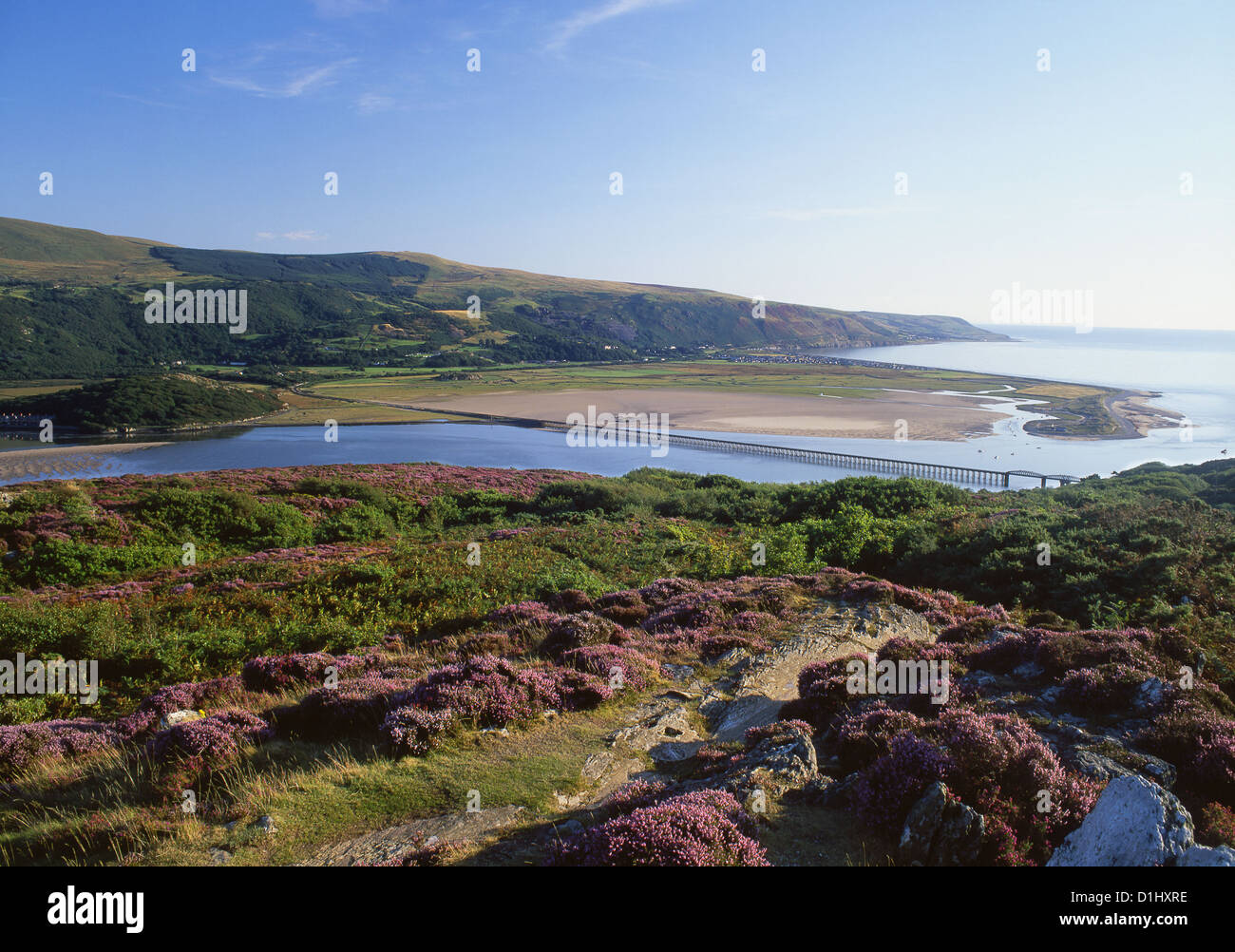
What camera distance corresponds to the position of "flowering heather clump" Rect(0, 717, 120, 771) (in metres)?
7.11

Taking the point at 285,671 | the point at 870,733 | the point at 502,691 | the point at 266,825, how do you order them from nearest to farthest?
the point at 266,825 → the point at 870,733 → the point at 502,691 → the point at 285,671

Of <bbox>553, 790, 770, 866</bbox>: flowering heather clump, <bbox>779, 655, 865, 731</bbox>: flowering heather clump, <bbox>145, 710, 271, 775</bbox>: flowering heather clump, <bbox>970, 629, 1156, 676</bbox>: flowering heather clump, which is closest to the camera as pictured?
<bbox>553, 790, 770, 866</bbox>: flowering heather clump

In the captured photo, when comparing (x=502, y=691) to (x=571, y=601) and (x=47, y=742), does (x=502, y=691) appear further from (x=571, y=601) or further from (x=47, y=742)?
(x=571, y=601)

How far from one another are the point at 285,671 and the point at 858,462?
52.5 m

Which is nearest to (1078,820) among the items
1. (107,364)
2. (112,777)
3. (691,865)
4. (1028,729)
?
(1028,729)

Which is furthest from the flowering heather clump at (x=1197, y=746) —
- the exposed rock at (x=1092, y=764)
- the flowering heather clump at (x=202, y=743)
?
the flowering heather clump at (x=202, y=743)

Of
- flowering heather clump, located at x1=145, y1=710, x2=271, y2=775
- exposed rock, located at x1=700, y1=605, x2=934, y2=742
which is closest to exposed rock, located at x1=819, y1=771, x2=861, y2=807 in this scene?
exposed rock, located at x1=700, y1=605, x2=934, y2=742

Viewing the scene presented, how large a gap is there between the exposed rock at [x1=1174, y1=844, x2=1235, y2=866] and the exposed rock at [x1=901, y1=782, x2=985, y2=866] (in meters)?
1.17

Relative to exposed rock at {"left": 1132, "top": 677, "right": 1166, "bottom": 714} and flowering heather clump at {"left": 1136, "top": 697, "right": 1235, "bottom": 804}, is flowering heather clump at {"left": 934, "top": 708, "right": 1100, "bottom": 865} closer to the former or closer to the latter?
flowering heather clump at {"left": 1136, "top": 697, "right": 1235, "bottom": 804}

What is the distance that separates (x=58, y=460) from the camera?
5750 cm

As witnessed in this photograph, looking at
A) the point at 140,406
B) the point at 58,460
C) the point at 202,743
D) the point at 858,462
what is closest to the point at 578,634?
the point at 202,743

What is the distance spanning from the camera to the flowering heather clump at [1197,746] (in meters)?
5.80

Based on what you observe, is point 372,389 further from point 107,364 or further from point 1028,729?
point 1028,729
